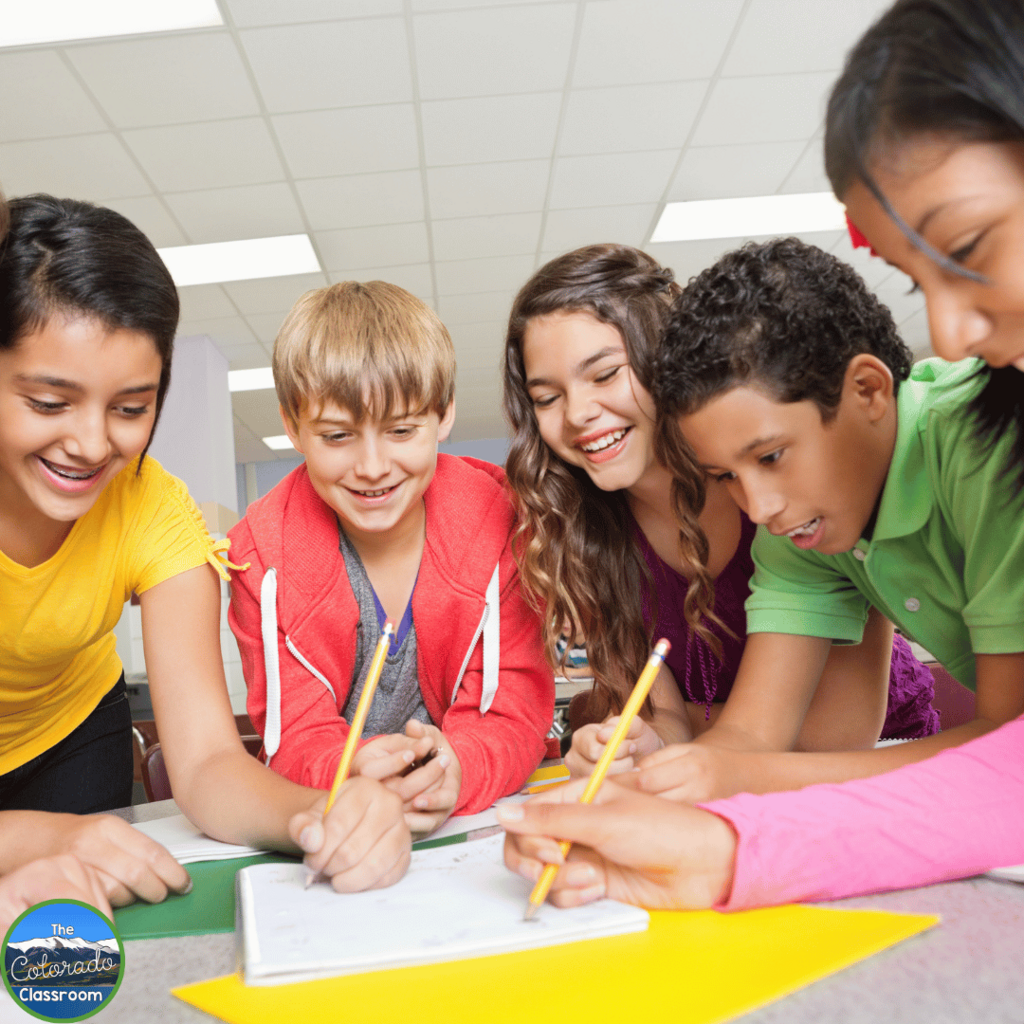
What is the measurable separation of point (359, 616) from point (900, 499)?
0.73 meters

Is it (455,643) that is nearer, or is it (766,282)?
(766,282)

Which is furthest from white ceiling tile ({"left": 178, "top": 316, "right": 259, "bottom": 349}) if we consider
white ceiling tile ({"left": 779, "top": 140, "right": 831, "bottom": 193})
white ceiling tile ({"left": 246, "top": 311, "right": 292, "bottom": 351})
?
white ceiling tile ({"left": 779, "top": 140, "right": 831, "bottom": 193})

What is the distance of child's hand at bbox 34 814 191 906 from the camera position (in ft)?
2.44

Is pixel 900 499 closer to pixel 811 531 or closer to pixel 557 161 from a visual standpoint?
pixel 811 531

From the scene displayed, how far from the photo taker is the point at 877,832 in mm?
660

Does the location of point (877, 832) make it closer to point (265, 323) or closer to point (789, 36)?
point (789, 36)

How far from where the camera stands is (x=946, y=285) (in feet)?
2.11

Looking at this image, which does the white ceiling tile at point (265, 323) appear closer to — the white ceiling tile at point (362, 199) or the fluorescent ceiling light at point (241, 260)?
the fluorescent ceiling light at point (241, 260)

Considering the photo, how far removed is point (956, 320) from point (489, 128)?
346 centimetres

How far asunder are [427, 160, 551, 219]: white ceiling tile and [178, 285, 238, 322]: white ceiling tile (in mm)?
1602

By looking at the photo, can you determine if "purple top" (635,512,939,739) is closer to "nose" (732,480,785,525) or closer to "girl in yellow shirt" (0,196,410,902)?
"nose" (732,480,785,525)

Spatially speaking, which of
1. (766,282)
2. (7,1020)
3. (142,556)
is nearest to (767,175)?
(766,282)

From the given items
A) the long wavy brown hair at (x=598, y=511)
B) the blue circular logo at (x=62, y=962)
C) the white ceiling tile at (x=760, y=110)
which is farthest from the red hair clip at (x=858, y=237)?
the white ceiling tile at (x=760, y=110)

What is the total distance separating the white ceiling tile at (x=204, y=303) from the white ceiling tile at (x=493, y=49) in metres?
2.32
